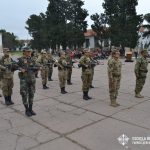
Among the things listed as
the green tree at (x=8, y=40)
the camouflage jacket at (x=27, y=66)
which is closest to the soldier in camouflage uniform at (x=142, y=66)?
the camouflage jacket at (x=27, y=66)

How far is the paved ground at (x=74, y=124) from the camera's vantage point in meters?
→ 4.78

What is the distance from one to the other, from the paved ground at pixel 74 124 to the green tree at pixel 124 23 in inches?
1115

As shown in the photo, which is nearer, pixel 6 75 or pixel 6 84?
pixel 6 75

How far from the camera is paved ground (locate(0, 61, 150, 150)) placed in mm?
4781

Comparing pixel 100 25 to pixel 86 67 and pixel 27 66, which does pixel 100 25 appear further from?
pixel 27 66

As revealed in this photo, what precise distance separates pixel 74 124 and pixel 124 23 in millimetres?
32775

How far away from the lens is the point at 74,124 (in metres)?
5.84

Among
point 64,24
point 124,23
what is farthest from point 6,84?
point 64,24

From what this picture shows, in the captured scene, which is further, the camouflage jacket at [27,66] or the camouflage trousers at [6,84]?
the camouflage trousers at [6,84]

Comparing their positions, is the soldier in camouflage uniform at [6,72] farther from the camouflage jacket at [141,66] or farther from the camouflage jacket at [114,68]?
the camouflage jacket at [141,66]

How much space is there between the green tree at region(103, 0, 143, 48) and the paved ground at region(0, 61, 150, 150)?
1115 inches

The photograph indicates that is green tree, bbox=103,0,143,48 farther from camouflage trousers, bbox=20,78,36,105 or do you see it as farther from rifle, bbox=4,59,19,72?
camouflage trousers, bbox=20,78,36,105

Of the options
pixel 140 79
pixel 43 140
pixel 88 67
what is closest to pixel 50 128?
pixel 43 140

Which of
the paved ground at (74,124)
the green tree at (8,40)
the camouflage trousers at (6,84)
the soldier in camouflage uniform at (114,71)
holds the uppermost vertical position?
the green tree at (8,40)
